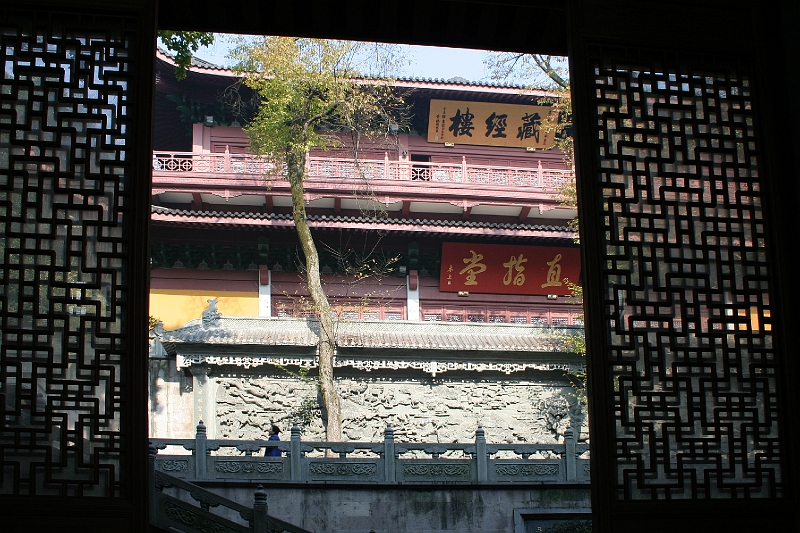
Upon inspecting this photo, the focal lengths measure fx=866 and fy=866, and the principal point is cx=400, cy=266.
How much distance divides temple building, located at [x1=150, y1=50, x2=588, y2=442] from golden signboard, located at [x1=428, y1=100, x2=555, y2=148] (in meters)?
0.03

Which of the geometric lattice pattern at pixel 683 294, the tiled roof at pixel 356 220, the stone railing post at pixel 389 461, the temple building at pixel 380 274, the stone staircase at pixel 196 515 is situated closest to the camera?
the geometric lattice pattern at pixel 683 294

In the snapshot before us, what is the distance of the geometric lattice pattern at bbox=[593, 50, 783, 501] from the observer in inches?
108

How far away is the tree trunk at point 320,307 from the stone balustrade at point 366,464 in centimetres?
128

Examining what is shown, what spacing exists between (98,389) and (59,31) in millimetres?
1151

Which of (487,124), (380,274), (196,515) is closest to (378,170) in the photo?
(380,274)

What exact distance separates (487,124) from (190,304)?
5.83 meters

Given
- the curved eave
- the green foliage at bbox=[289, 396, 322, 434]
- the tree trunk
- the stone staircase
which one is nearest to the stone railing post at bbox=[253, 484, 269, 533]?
the stone staircase

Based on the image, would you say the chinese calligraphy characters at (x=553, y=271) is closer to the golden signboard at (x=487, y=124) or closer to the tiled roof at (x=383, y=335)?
the tiled roof at (x=383, y=335)

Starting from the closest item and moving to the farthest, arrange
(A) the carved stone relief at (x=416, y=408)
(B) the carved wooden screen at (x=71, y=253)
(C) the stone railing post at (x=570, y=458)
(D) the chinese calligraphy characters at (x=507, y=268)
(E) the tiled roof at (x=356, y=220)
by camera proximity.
→ 1. (B) the carved wooden screen at (x=71, y=253)
2. (C) the stone railing post at (x=570, y=458)
3. (A) the carved stone relief at (x=416, y=408)
4. (E) the tiled roof at (x=356, y=220)
5. (D) the chinese calligraphy characters at (x=507, y=268)

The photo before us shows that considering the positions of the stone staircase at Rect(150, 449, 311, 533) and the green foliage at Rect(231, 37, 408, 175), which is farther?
the green foliage at Rect(231, 37, 408, 175)

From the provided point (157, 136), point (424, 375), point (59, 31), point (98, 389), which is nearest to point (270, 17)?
point (59, 31)

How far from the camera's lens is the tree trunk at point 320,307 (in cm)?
1135

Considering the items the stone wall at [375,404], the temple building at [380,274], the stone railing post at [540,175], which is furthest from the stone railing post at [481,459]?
the stone railing post at [540,175]

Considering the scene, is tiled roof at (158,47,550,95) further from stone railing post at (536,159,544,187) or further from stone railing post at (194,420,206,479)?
stone railing post at (194,420,206,479)
